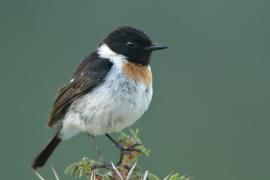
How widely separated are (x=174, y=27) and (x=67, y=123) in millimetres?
9038

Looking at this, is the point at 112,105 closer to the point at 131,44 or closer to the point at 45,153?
the point at 131,44

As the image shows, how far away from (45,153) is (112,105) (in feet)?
2.85

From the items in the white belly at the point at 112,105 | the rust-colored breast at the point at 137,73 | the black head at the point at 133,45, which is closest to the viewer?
the white belly at the point at 112,105

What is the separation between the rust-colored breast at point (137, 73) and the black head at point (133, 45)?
14cm

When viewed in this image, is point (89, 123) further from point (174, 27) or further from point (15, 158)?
point (174, 27)

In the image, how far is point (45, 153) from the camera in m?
7.44

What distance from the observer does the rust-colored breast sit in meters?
7.18

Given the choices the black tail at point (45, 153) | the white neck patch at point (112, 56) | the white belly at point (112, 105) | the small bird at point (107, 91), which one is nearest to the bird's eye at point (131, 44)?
the small bird at point (107, 91)

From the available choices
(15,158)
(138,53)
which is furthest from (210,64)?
(138,53)

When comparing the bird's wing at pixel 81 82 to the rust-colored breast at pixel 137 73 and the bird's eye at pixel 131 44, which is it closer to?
the rust-colored breast at pixel 137 73

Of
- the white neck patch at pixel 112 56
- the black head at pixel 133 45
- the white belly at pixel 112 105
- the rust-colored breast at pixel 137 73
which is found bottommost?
the white belly at pixel 112 105

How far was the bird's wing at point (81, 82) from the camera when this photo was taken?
23.9 feet

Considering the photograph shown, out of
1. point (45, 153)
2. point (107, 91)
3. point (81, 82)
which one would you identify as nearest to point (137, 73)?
point (107, 91)

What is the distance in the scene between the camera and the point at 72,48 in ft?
50.6
